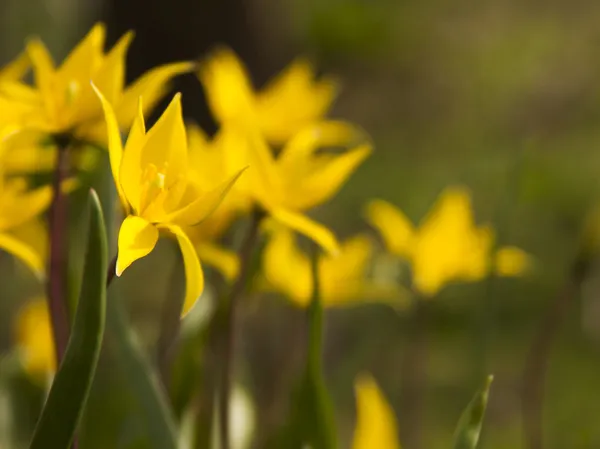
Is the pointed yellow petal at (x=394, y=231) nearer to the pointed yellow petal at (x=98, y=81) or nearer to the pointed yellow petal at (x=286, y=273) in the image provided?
the pointed yellow petal at (x=286, y=273)

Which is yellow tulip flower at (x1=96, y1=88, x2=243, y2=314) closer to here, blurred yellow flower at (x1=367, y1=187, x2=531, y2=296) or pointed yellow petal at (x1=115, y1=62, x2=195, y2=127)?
pointed yellow petal at (x1=115, y1=62, x2=195, y2=127)

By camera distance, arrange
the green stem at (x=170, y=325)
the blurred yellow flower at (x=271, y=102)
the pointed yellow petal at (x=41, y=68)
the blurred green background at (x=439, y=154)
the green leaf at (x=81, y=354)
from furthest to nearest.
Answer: the blurred green background at (x=439, y=154) < the blurred yellow flower at (x=271, y=102) < the green stem at (x=170, y=325) < the pointed yellow petal at (x=41, y=68) < the green leaf at (x=81, y=354)

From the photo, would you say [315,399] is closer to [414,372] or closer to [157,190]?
[157,190]

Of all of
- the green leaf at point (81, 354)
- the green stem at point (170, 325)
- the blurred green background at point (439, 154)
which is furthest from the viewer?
the blurred green background at point (439, 154)

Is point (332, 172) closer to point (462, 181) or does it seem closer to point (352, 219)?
point (352, 219)

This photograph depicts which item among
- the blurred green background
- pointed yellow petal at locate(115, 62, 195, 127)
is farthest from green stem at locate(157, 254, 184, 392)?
pointed yellow petal at locate(115, 62, 195, 127)

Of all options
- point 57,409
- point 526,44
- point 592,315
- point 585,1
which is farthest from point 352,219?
point 585,1

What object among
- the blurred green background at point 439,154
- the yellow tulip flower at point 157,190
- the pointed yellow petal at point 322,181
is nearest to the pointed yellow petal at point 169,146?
the yellow tulip flower at point 157,190
